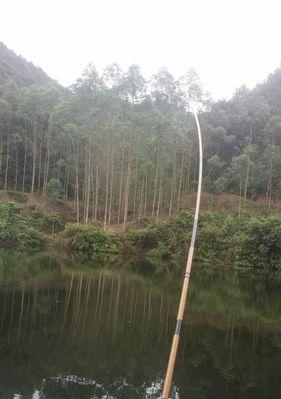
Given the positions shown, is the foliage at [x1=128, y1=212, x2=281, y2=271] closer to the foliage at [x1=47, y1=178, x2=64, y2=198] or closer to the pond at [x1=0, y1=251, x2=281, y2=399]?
the pond at [x1=0, y1=251, x2=281, y2=399]

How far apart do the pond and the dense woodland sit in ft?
49.7

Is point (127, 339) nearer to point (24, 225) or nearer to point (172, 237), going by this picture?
point (172, 237)

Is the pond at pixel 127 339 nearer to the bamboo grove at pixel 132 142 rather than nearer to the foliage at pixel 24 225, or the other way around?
the foliage at pixel 24 225

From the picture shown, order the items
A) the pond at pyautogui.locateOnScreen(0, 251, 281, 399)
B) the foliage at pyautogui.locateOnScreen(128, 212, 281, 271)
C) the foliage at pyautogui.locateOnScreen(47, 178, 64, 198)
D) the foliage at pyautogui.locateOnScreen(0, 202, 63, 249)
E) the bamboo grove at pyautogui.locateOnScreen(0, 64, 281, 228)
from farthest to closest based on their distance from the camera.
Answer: the foliage at pyautogui.locateOnScreen(47, 178, 64, 198), the bamboo grove at pyautogui.locateOnScreen(0, 64, 281, 228), the foliage at pyautogui.locateOnScreen(0, 202, 63, 249), the foliage at pyautogui.locateOnScreen(128, 212, 281, 271), the pond at pyautogui.locateOnScreen(0, 251, 281, 399)

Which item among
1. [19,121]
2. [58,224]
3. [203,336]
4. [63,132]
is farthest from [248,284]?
[19,121]

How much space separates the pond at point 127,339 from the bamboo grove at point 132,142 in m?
14.9

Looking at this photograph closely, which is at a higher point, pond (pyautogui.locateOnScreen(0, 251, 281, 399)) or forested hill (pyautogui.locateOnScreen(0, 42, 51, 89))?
forested hill (pyautogui.locateOnScreen(0, 42, 51, 89))

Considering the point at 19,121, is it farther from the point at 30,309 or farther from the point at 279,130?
the point at 30,309

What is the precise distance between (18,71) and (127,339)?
51.8m

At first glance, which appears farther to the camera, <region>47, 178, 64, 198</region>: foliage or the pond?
<region>47, 178, 64, 198</region>: foliage

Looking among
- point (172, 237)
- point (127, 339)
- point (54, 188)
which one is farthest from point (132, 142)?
point (127, 339)

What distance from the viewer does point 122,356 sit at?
743cm

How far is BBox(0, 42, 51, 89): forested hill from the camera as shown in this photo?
50219 millimetres

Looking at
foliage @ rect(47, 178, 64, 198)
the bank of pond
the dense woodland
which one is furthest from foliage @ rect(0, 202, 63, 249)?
foliage @ rect(47, 178, 64, 198)
